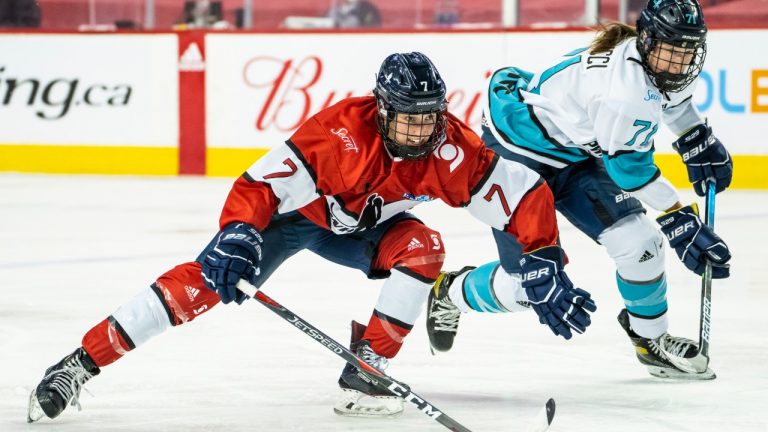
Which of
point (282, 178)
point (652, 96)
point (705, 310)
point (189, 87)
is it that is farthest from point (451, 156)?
point (189, 87)

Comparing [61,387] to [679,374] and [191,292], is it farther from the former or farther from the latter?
[679,374]

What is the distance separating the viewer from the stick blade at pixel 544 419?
287cm

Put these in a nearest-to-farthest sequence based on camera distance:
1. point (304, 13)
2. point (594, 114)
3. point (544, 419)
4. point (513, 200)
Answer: point (544, 419) → point (513, 200) → point (594, 114) → point (304, 13)

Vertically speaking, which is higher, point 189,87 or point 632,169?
point 632,169

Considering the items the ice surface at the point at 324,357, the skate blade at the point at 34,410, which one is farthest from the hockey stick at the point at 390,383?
the skate blade at the point at 34,410

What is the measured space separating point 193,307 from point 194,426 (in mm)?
280

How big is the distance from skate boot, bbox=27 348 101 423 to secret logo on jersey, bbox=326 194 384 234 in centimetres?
70

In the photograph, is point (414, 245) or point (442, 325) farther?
point (442, 325)

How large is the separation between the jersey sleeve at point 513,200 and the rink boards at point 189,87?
19.0 feet

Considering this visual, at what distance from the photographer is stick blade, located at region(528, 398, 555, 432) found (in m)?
2.87

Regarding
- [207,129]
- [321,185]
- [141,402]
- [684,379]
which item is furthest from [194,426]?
[207,129]

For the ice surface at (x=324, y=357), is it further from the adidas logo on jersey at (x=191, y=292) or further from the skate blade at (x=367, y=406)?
the adidas logo on jersey at (x=191, y=292)

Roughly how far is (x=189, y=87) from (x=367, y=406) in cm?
674

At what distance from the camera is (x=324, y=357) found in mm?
3779
